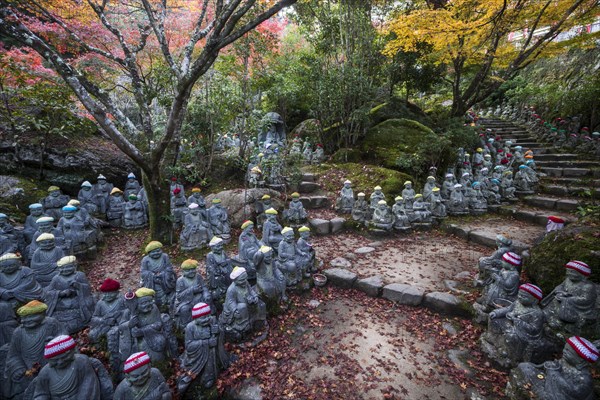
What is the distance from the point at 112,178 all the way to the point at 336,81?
414 inches

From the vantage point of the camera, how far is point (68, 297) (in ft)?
15.6

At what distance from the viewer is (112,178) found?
11.8m

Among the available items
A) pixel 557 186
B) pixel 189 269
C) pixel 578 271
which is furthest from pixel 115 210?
pixel 557 186

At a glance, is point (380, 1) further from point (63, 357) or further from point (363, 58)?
point (63, 357)

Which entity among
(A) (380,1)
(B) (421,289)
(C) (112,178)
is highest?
(A) (380,1)

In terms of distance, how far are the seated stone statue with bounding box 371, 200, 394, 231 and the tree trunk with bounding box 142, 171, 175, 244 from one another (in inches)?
251

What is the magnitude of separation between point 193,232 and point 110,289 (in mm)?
3978

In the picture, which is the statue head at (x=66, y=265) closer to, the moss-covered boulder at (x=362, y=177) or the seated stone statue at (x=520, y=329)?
the seated stone statue at (x=520, y=329)

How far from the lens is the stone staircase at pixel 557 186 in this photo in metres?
9.64

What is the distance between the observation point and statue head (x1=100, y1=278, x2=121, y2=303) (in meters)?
4.06

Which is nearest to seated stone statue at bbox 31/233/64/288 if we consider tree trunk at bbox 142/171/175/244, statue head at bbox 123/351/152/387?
tree trunk at bbox 142/171/175/244

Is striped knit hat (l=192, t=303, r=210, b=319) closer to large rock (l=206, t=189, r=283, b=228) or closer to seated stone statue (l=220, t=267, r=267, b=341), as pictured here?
seated stone statue (l=220, t=267, r=267, b=341)

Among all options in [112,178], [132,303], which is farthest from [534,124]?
[112,178]

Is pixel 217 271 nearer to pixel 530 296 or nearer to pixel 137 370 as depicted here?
pixel 137 370
